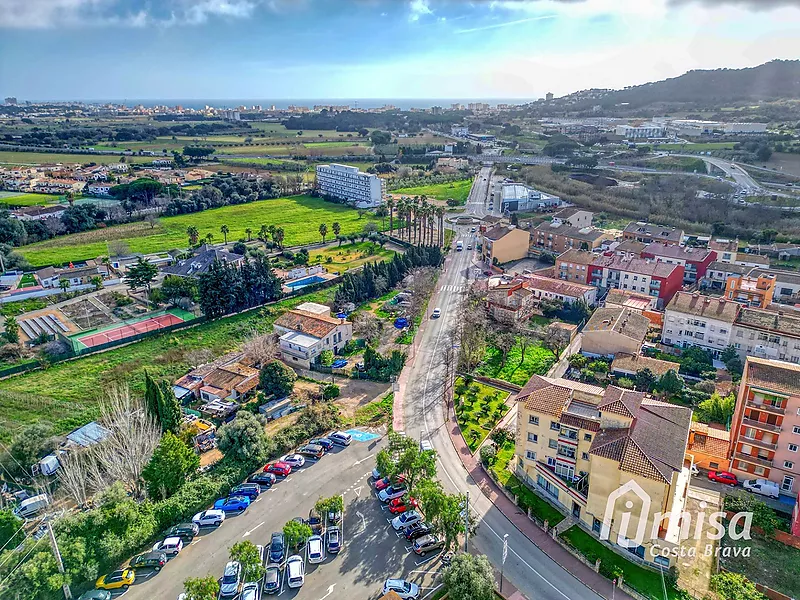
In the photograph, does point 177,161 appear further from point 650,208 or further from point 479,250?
point 650,208

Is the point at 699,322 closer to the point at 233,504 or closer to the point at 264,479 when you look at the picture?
the point at 264,479

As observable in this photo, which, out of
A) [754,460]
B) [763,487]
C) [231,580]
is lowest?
[231,580]

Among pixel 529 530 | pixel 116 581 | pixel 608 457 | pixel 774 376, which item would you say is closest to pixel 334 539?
pixel 116 581

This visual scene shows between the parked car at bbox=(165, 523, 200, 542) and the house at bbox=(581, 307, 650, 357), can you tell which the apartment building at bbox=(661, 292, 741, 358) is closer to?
the house at bbox=(581, 307, 650, 357)

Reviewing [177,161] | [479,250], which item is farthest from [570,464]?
[177,161]

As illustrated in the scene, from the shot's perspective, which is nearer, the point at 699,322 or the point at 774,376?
the point at 774,376
